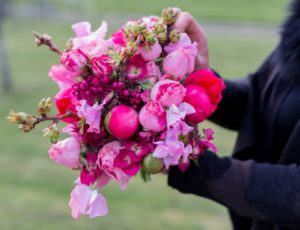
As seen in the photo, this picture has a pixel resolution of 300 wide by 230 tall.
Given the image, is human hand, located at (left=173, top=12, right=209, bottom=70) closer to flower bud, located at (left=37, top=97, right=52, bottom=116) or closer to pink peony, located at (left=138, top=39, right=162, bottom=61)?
pink peony, located at (left=138, top=39, right=162, bottom=61)

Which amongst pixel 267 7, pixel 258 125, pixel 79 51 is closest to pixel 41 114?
pixel 79 51

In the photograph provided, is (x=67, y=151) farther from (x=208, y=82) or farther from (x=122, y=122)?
(x=208, y=82)

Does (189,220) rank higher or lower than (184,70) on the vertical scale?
lower

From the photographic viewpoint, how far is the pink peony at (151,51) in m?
1.23

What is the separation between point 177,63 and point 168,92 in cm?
9

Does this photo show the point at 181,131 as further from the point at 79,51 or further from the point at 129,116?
the point at 79,51

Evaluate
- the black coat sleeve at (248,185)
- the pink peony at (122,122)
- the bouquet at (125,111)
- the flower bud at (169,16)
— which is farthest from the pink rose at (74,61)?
the black coat sleeve at (248,185)

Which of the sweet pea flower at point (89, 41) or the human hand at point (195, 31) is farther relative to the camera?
the human hand at point (195, 31)

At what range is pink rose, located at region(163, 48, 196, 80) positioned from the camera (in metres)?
1.25

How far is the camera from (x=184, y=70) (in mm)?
1274

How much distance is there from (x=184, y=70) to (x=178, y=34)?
9cm

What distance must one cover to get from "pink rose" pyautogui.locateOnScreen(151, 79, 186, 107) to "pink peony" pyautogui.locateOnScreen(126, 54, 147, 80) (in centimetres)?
4

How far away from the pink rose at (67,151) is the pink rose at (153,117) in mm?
162

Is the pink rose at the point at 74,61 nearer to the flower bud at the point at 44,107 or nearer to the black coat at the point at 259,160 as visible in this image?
the flower bud at the point at 44,107
